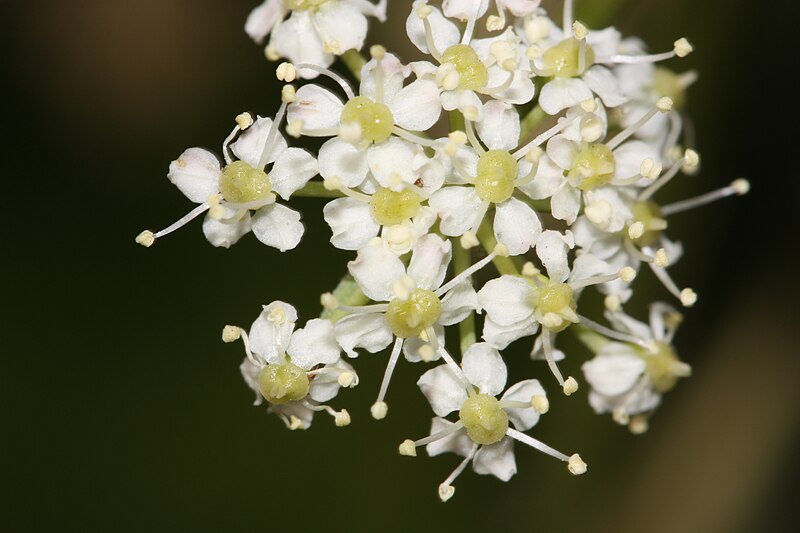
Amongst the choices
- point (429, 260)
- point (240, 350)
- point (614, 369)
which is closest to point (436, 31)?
point (429, 260)

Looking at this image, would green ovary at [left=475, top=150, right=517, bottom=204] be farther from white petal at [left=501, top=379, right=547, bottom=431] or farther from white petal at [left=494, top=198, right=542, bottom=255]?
white petal at [left=501, top=379, right=547, bottom=431]

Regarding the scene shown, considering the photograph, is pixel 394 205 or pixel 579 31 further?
pixel 579 31

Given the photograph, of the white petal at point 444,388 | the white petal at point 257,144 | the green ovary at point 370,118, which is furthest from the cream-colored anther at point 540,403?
the white petal at point 257,144

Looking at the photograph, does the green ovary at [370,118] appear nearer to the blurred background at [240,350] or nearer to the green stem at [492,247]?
the green stem at [492,247]

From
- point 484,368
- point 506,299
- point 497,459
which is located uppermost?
point 506,299

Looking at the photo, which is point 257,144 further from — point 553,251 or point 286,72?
point 553,251

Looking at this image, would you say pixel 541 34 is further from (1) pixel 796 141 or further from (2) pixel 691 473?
(2) pixel 691 473

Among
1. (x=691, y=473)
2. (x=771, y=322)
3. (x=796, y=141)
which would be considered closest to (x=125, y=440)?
(x=691, y=473)
